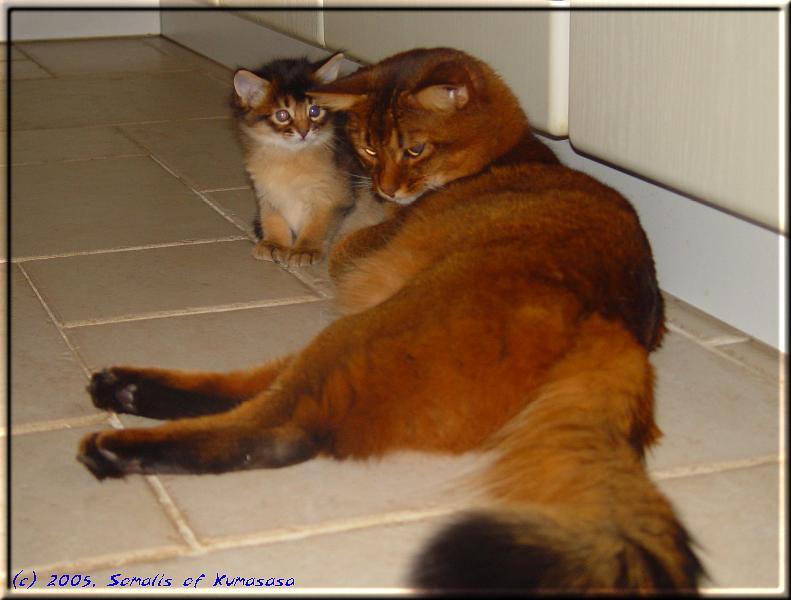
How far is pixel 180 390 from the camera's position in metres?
1.78

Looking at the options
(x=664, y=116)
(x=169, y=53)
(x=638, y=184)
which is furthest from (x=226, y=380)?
(x=169, y=53)

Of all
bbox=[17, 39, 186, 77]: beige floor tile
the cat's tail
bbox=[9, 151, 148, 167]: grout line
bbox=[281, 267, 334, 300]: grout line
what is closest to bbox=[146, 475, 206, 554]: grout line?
the cat's tail

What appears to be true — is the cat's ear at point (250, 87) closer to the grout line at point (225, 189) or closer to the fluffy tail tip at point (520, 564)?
the grout line at point (225, 189)

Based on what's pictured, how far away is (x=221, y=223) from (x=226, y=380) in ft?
4.05

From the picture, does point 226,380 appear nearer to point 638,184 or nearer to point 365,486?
point 365,486

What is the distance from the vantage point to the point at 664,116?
6.86 feet

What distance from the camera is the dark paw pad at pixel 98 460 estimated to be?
1.60m

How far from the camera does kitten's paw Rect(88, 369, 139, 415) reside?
1.80 m

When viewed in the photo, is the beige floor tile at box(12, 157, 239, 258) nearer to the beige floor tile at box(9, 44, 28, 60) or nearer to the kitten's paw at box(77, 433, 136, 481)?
the kitten's paw at box(77, 433, 136, 481)

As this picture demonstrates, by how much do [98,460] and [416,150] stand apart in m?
1.04

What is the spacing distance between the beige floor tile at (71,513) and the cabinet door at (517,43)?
1357mm

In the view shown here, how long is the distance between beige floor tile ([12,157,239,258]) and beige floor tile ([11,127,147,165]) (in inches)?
3.6

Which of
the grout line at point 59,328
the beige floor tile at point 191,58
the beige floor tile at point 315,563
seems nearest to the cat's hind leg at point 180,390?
the grout line at point 59,328

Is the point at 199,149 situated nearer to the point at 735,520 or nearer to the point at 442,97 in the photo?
the point at 442,97
